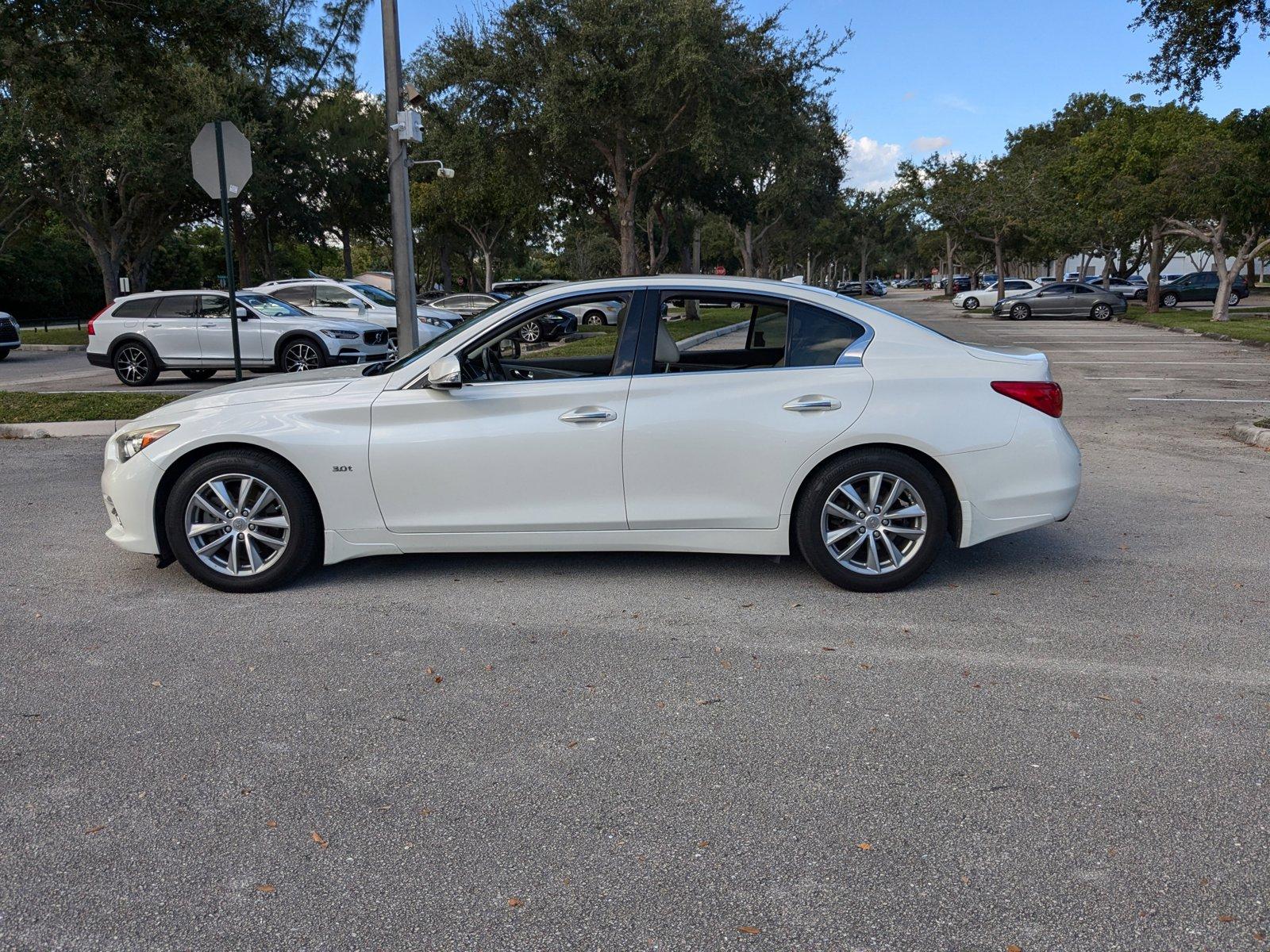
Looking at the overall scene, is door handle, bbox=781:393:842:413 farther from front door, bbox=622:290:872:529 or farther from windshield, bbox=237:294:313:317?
windshield, bbox=237:294:313:317

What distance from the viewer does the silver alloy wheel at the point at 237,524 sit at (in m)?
5.45

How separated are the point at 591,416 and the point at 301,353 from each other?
12651mm

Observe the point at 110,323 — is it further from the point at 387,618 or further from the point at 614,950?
the point at 614,950

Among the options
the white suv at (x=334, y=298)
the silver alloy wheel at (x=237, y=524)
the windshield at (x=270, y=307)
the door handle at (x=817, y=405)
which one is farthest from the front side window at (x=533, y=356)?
the white suv at (x=334, y=298)

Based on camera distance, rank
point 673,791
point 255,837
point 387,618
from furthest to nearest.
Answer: point 387,618 < point 673,791 < point 255,837

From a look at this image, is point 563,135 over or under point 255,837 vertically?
over

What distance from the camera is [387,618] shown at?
5129 millimetres

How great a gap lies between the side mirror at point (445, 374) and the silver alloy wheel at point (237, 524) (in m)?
1.01

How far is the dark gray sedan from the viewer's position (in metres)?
38.7

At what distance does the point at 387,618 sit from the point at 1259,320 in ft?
112

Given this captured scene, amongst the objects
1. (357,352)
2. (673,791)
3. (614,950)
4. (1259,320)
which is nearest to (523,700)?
(673,791)

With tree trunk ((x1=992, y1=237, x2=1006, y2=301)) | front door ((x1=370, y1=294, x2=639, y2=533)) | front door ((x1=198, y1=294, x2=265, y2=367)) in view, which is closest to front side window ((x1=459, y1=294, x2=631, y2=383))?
front door ((x1=370, y1=294, x2=639, y2=533))

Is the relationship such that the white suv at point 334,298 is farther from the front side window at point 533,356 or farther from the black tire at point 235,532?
the black tire at point 235,532

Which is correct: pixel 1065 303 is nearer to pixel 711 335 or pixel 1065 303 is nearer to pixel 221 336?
pixel 221 336
